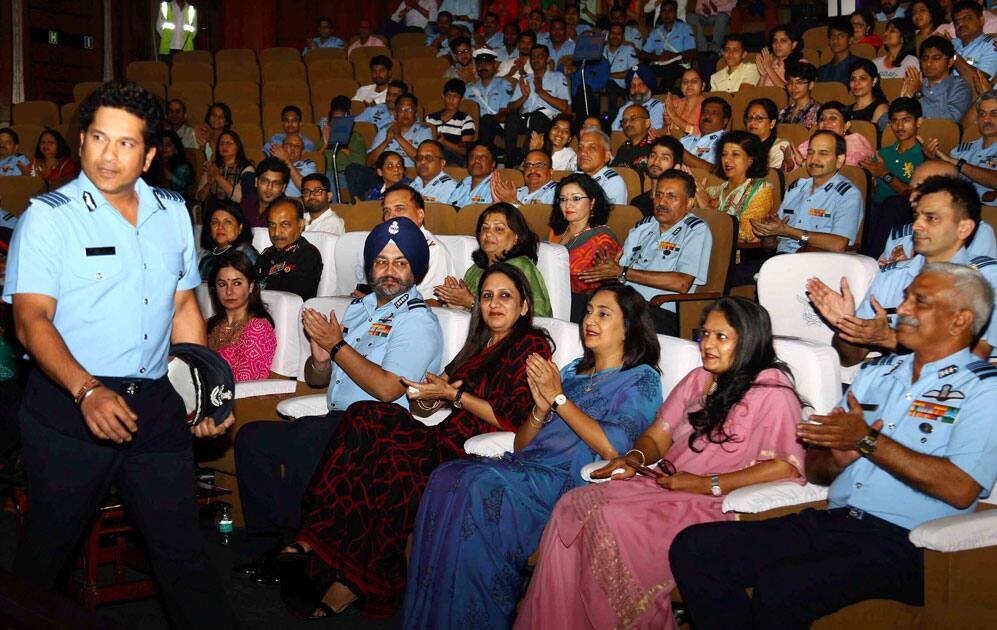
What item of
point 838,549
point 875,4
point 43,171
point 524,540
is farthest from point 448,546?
point 875,4

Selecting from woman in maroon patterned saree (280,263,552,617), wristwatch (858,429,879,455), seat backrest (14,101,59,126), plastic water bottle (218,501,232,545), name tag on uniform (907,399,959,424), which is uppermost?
seat backrest (14,101,59,126)

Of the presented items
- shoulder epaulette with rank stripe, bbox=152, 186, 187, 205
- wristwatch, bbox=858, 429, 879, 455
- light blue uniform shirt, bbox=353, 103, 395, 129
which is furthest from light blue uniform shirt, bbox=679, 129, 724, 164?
shoulder epaulette with rank stripe, bbox=152, 186, 187, 205

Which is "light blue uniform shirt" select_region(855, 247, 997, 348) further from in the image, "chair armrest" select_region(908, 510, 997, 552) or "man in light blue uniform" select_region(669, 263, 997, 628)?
"chair armrest" select_region(908, 510, 997, 552)

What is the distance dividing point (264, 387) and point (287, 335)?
12.7 inches

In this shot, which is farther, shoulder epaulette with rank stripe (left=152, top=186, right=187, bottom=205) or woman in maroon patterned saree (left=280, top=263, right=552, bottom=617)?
woman in maroon patterned saree (left=280, top=263, right=552, bottom=617)

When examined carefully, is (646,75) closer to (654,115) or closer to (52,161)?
(654,115)

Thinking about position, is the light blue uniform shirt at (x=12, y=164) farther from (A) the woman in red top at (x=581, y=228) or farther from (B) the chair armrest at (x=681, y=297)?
(B) the chair armrest at (x=681, y=297)

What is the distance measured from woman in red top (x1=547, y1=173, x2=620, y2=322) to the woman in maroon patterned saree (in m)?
1.32

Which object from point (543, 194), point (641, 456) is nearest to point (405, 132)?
point (543, 194)

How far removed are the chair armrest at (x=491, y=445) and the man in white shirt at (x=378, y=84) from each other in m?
6.86

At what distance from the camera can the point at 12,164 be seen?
8.59 metres

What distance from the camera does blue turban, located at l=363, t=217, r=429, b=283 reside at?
3.74 m

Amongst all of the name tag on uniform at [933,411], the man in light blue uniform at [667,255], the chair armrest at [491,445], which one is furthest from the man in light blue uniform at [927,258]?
the man in light blue uniform at [667,255]

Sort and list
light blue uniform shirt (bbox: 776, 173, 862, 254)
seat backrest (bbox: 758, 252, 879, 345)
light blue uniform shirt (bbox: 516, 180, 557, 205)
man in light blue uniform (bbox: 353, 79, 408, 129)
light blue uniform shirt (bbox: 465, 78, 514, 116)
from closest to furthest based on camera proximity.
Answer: seat backrest (bbox: 758, 252, 879, 345) < light blue uniform shirt (bbox: 776, 173, 862, 254) < light blue uniform shirt (bbox: 516, 180, 557, 205) < man in light blue uniform (bbox: 353, 79, 408, 129) < light blue uniform shirt (bbox: 465, 78, 514, 116)
